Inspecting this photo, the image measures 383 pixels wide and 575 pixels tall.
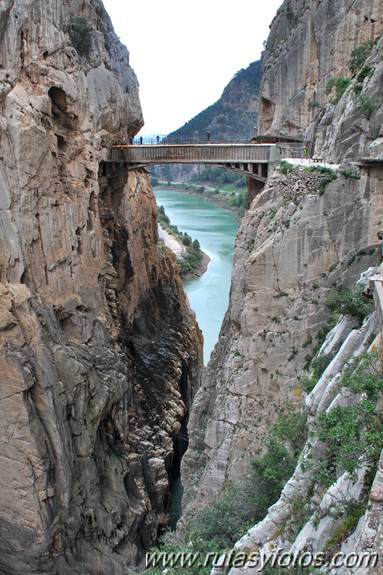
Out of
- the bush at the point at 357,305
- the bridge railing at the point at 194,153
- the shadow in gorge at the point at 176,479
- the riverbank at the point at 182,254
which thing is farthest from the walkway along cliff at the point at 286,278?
the riverbank at the point at 182,254

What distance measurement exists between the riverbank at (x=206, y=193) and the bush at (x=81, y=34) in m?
53.3

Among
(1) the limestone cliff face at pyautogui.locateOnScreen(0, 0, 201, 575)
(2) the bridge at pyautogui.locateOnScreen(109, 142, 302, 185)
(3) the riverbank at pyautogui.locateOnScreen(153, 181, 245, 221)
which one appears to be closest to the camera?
(1) the limestone cliff face at pyautogui.locateOnScreen(0, 0, 201, 575)

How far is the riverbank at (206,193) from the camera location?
78.9 m

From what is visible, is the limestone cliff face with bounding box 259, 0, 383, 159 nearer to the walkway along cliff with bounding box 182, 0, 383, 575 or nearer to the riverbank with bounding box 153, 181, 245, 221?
the walkway along cliff with bounding box 182, 0, 383, 575

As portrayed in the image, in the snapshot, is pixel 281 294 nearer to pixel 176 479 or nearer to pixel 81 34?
pixel 81 34

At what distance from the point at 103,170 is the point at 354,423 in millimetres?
14783

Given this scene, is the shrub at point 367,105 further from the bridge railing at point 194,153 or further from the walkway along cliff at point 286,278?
the bridge railing at point 194,153

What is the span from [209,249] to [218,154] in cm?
3413

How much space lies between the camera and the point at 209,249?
169 feet

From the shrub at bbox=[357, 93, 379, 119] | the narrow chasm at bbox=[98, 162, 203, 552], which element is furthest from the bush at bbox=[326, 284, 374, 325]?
the narrow chasm at bbox=[98, 162, 203, 552]

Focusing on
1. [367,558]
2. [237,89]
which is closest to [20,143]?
[367,558]

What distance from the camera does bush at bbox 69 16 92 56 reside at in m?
15.8

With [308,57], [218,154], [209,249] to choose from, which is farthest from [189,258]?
[218,154]

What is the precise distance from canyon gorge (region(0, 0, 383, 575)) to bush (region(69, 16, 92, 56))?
6 cm
